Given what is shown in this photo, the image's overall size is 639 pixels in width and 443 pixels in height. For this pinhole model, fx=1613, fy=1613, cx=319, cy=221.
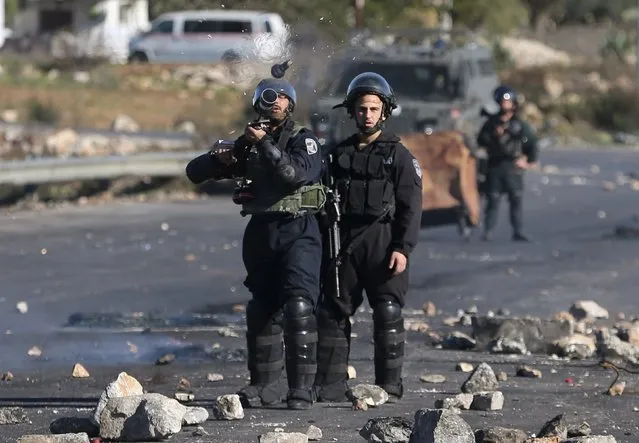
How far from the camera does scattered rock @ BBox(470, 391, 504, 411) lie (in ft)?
27.0

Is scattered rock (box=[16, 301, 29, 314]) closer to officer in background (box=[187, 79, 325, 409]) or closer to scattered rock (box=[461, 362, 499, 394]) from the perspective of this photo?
officer in background (box=[187, 79, 325, 409])

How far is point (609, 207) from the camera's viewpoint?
21.6 m

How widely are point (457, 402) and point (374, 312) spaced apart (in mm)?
689

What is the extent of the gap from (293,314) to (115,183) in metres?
14.9

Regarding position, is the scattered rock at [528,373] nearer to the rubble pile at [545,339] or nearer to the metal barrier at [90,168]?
the rubble pile at [545,339]

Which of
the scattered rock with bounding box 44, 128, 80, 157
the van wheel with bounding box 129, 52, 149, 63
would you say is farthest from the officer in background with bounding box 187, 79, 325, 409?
the van wheel with bounding box 129, 52, 149, 63

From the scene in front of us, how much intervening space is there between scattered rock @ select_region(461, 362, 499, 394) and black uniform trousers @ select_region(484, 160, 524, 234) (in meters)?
8.58

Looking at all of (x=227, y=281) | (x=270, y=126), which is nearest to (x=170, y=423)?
(x=270, y=126)

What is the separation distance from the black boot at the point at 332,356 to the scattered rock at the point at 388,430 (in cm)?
124

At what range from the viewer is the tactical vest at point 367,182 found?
27.4 feet

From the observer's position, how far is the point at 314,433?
7.39 m

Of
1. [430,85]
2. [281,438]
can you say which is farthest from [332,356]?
[430,85]

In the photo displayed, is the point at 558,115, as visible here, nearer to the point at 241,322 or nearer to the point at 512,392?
the point at 241,322

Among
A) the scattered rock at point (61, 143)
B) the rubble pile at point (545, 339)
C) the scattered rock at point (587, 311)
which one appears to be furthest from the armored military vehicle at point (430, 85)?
the rubble pile at point (545, 339)
